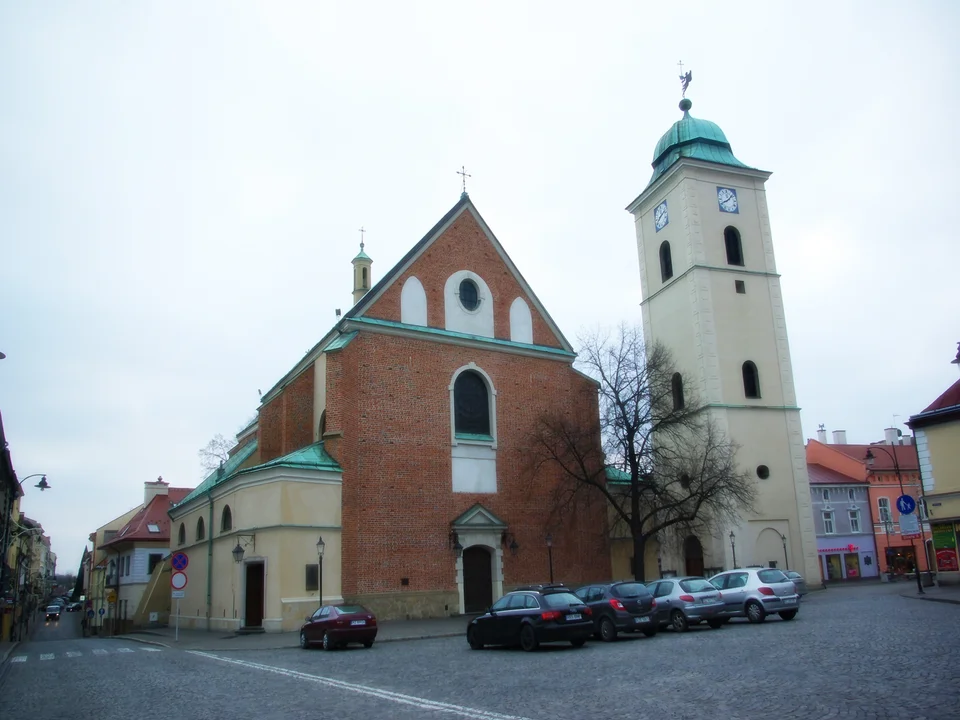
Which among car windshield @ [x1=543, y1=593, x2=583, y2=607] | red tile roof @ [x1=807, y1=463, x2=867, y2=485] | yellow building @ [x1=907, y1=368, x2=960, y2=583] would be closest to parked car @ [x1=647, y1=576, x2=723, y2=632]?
car windshield @ [x1=543, y1=593, x2=583, y2=607]

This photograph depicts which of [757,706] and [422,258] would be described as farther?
[422,258]

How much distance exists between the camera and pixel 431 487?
28.8 meters

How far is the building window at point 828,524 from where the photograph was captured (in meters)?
54.0

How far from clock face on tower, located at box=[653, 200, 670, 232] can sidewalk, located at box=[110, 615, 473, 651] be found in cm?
2255

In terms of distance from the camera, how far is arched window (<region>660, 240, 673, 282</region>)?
4034 centimetres

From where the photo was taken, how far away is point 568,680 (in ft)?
38.5

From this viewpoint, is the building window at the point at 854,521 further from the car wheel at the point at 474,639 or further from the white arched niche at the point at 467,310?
the car wheel at the point at 474,639

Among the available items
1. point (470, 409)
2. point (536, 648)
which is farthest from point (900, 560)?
point (536, 648)

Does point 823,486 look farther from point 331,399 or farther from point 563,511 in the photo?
point 331,399

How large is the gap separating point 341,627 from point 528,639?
538cm

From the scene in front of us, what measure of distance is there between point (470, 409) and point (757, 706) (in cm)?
2264

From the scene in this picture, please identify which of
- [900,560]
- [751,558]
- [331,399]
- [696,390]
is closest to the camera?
[331,399]

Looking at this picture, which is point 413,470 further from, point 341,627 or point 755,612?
point 755,612

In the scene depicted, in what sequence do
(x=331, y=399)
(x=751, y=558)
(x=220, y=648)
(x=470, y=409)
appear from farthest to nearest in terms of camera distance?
(x=751, y=558) < (x=470, y=409) < (x=331, y=399) < (x=220, y=648)
